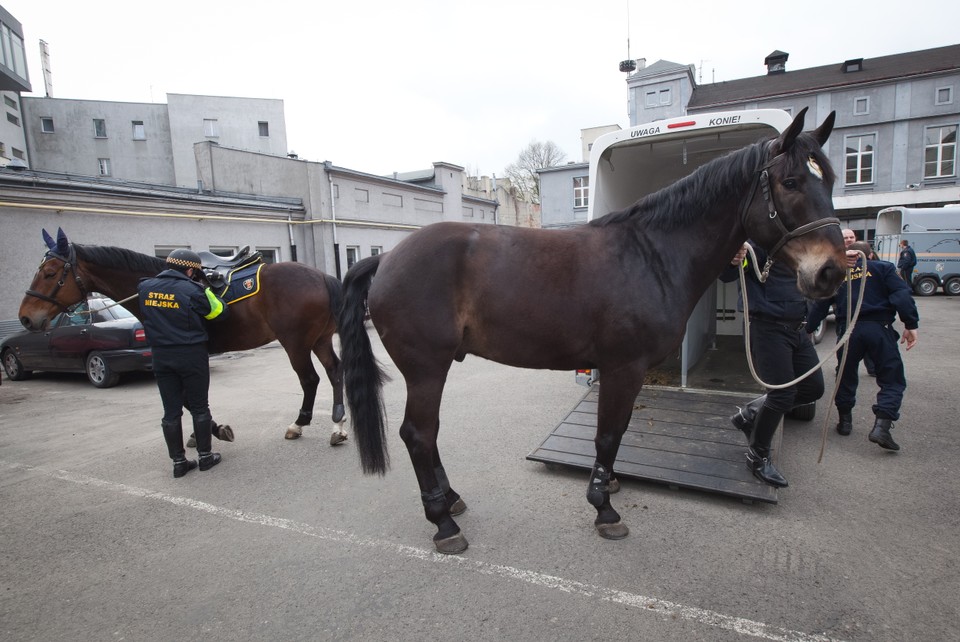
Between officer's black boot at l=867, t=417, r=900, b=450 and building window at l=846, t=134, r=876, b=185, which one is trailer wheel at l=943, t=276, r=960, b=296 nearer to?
building window at l=846, t=134, r=876, b=185

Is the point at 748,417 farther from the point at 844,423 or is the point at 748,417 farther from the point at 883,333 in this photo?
the point at 883,333

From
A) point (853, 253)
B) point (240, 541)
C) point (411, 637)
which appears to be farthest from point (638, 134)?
point (240, 541)

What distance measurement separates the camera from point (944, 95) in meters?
25.3

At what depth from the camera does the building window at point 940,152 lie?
2500 cm

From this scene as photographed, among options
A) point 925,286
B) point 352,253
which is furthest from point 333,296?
point 925,286

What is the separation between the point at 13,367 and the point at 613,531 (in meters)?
11.9

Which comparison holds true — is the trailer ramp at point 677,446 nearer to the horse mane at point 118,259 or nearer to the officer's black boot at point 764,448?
the officer's black boot at point 764,448

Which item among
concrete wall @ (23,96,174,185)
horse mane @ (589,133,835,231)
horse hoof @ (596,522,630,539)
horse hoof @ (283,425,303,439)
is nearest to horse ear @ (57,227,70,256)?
horse hoof @ (283,425,303,439)

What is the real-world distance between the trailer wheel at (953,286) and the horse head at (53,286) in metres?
25.4

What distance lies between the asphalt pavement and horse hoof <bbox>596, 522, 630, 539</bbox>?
0.06 m

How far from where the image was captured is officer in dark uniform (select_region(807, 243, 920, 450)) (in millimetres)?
4219

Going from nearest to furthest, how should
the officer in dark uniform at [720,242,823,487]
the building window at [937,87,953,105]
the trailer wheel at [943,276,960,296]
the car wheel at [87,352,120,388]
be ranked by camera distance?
1. the officer in dark uniform at [720,242,823,487]
2. the car wheel at [87,352,120,388]
3. the trailer wheel at [943,276,960,296]
4. the building window at [937,87,953,105]

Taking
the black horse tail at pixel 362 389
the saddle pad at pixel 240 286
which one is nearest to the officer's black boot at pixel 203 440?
the saddle pad at pixel 240 286

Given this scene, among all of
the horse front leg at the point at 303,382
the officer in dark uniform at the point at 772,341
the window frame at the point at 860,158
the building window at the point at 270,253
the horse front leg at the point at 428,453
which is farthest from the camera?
Result: the window frame at the point at 860,158
